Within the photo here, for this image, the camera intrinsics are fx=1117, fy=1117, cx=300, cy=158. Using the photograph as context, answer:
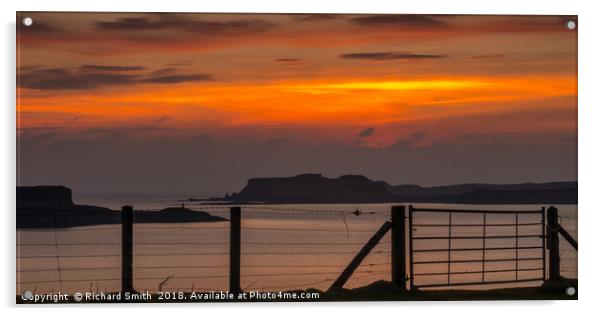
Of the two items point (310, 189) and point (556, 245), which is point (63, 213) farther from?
point (556, 245)

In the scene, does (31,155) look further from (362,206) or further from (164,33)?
(362,206)

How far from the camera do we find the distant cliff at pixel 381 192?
6719 mm

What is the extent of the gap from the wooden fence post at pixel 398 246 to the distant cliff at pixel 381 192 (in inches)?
4.2

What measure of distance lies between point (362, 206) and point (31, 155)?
199cm

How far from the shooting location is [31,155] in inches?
259

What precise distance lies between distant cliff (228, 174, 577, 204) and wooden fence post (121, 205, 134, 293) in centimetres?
61

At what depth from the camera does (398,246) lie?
22.9ft

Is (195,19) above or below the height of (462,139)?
above

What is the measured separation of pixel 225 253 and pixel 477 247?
1.57 meters

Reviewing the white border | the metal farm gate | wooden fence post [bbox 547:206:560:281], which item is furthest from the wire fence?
wooden fence post [bbox 547:206:560:281]

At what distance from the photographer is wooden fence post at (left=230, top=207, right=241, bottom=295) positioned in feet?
22.1

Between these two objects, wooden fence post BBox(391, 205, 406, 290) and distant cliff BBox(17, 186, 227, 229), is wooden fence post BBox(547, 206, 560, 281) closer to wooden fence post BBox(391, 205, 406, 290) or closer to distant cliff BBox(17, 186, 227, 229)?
wooden fence post BBox(391, 205, 406, 290)

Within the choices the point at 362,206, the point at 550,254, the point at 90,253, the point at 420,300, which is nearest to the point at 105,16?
the point at 90,253
